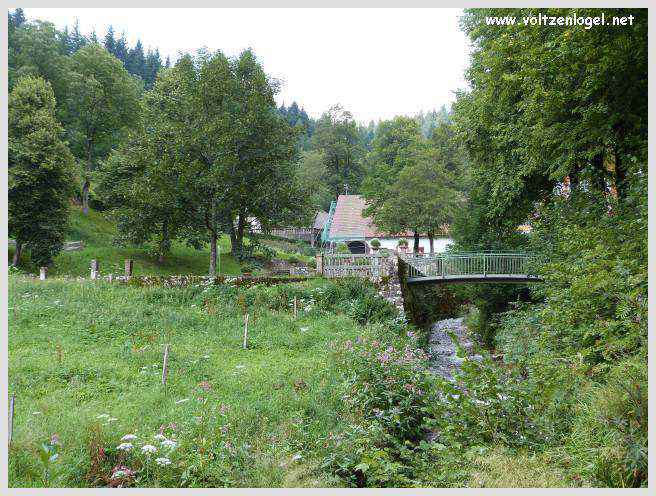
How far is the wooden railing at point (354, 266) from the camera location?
19.0 metres

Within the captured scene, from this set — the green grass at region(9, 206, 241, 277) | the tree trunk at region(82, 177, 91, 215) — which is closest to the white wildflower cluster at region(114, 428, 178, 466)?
the green grass at region(9, 206, 241, 277)

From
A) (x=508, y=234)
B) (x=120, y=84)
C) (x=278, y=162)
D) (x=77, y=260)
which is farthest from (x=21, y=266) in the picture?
(x=508, y=234)

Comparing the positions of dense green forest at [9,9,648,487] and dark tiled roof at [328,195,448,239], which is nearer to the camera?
dense green forest at [9,9,648,487]

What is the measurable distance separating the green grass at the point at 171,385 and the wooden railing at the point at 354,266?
336 centimetres

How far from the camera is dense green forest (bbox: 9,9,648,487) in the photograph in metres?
6.56

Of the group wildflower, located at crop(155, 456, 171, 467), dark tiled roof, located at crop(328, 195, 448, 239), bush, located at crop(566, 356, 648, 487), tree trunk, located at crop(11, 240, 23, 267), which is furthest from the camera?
dark tiled roof, located at crop(328, 195, 448, 239)

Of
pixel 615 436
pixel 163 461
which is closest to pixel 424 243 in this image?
pixel 615 436

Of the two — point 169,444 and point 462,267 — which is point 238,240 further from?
point 169,444

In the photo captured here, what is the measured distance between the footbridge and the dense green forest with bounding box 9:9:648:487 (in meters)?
1.46

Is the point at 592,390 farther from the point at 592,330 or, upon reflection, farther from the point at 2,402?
the point at 2,402

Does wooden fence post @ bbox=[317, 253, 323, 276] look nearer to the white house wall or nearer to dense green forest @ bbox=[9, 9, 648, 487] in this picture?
dense green forest @ bbox=[9, 9, 648, 487]

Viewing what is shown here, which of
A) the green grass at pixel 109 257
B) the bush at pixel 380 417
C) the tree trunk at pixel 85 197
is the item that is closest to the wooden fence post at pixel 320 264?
the bush at pixel 380 417

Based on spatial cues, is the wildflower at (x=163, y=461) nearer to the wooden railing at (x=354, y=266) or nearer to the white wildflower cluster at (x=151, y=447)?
the white wildflower cluster at (x=151, y=447)

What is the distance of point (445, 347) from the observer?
72.9ft
